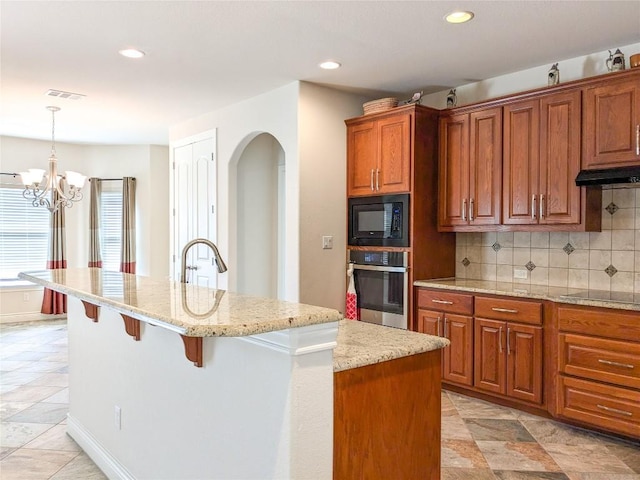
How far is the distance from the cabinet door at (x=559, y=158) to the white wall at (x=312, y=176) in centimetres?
A: 172

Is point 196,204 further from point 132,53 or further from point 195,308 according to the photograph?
point 195,308

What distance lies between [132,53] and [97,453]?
2.66 m

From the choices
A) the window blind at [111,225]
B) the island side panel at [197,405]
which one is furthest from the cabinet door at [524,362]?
the window blind at [111,225]

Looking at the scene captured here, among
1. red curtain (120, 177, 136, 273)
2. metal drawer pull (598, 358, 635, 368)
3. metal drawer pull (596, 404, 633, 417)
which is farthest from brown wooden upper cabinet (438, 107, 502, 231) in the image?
red curtain (120, 177, 136, 273)

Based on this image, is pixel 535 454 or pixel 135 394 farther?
pixel 535 454

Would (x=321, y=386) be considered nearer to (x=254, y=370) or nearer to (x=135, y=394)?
(x=254, y=370)

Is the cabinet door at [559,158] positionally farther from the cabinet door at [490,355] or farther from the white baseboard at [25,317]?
the white baseboard at [25,317]

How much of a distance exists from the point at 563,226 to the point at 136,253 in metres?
6.18

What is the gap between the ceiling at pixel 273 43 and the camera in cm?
284

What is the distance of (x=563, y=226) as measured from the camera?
11.4 ft

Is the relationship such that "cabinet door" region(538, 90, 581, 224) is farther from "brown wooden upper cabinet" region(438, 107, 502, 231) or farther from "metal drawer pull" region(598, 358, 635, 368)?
"metal drawer pull" region(598, 358, 635, 368)

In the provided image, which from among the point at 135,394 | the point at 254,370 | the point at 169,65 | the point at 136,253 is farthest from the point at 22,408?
the point at 136,253

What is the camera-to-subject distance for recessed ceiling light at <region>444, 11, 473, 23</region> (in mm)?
2871

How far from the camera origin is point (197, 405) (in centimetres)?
192
